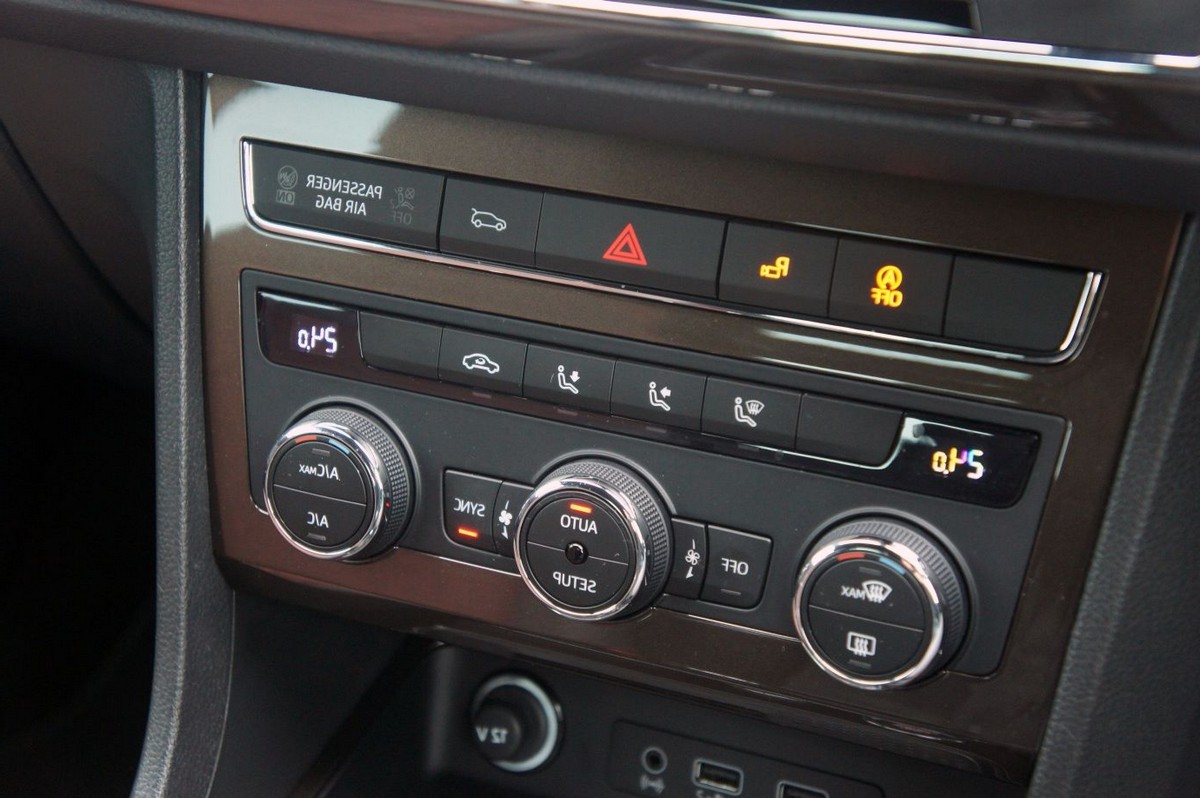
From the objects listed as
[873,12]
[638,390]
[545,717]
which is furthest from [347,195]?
[545,717]

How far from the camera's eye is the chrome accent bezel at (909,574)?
0.57 m

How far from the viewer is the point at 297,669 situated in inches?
33.2

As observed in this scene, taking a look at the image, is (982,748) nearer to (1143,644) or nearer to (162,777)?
(1143,644)

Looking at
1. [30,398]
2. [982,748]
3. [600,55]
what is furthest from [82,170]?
[982,748]

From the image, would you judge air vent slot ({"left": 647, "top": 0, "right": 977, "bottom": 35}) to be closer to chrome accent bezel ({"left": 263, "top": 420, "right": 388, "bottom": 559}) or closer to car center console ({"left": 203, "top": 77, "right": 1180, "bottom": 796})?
car center console ({"left": 203, "top": 77, "right": 1180, "bottom": 796})

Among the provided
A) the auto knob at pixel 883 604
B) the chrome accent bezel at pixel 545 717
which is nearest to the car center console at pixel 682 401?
the auto knob at pixel 883 604

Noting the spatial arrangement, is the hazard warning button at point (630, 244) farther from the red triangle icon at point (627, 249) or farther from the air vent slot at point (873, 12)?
the air vent slot at point (873, 12)

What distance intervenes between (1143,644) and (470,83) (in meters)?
0.44

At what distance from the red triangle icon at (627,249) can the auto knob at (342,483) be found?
18cm

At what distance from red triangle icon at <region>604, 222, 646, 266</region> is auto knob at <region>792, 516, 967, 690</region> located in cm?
18

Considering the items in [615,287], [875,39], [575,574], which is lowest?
[575,574]

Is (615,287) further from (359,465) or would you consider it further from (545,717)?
(545,717)

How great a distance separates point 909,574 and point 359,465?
0.31 metres

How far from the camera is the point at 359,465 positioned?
0.66 meters
